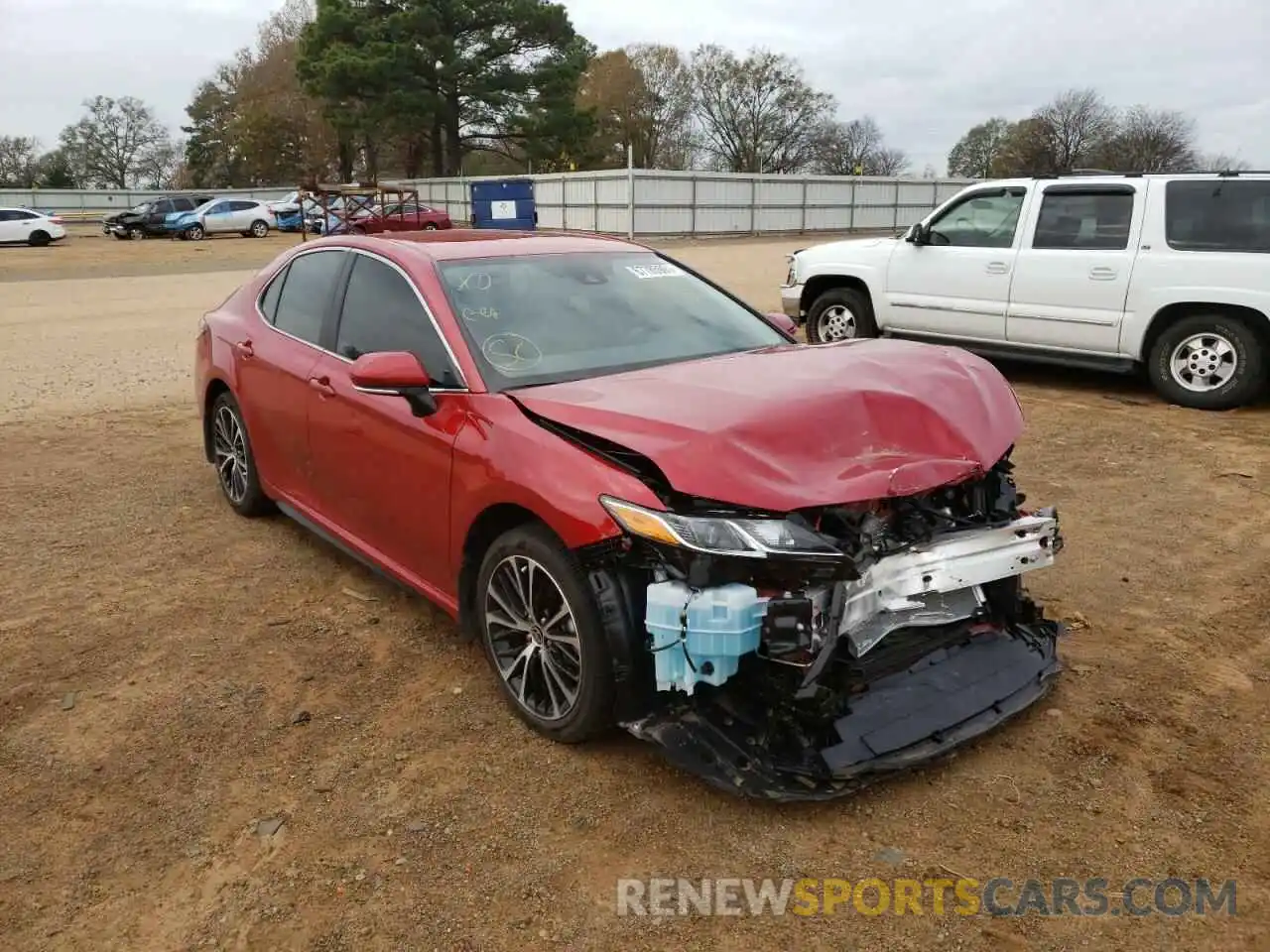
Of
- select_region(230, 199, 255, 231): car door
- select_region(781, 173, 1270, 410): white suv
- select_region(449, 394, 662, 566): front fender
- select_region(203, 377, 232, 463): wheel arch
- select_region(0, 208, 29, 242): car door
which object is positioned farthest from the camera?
select_region(230, 199, 255, 231): car door

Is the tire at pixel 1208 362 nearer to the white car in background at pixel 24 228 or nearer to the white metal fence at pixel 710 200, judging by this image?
the white metal fence at pixel 710 200

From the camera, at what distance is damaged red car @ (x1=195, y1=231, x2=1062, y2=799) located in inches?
110

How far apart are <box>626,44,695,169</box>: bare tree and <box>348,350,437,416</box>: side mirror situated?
68153mm

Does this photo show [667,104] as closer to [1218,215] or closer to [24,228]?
[24,228]

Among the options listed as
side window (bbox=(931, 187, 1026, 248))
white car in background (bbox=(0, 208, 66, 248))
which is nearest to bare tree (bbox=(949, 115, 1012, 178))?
white car in background (bbox=(0, 208, 66, 248))

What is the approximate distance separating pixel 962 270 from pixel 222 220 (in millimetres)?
35344

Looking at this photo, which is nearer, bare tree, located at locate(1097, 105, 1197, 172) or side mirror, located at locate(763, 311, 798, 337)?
side mirror, located at locate(763, 311, 798, 337)

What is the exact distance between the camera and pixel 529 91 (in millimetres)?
49969

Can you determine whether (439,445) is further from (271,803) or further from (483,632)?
(271,803)

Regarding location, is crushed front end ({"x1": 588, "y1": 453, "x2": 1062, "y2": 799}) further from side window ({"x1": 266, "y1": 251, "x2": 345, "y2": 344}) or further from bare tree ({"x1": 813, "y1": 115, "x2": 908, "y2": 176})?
bare tree ({"x1": 813, "y1": 115, "x2": 908, "y2": 176})

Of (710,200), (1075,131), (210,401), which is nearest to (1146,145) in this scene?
(1075,131)

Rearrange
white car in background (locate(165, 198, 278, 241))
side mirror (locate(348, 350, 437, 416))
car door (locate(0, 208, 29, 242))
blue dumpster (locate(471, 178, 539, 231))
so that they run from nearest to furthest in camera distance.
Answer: side mirror (locate(348, 350, 437, 416)) < blue dumpster (locate(471, 178, 539, 231)) < car door (locate(0, 208, 29, 242)) < white car in background (locate(165, 198, 278, 241))

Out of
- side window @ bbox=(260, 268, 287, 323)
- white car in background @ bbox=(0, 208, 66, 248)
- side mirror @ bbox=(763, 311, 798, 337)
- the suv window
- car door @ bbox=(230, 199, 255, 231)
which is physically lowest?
side mirror @ bbox=(763, 311, 798, 337)

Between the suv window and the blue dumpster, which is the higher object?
the blue dumpster
